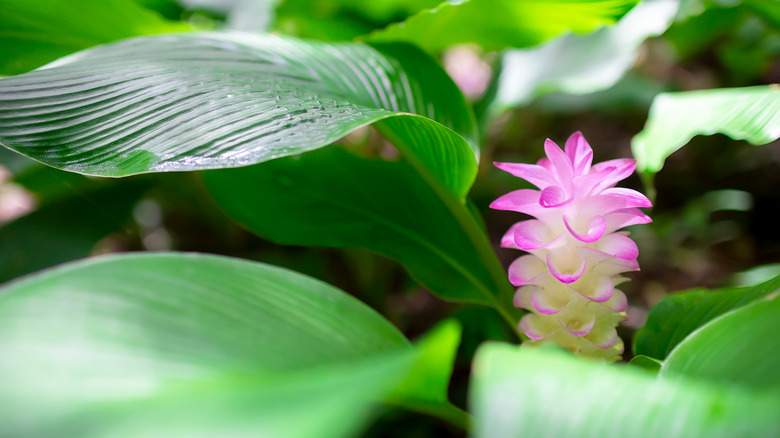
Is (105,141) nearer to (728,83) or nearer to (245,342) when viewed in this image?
(245,342)

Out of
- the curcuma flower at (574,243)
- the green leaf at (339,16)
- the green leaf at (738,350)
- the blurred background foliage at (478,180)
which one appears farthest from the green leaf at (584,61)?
the green leaf at (738,350)

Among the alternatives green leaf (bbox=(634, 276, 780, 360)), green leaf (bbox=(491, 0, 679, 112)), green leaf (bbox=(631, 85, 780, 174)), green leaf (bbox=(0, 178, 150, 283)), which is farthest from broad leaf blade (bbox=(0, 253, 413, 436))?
green leaf (bbox=(491, 0, 679, 112))

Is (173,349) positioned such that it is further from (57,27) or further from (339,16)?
(339,16)

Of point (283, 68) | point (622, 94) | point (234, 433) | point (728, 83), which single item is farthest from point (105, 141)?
point (728, 83)

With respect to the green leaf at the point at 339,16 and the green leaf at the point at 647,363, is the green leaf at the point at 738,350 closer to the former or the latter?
the green leaf at the point at 647,363

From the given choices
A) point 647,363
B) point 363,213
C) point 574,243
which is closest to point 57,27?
point 363,213
